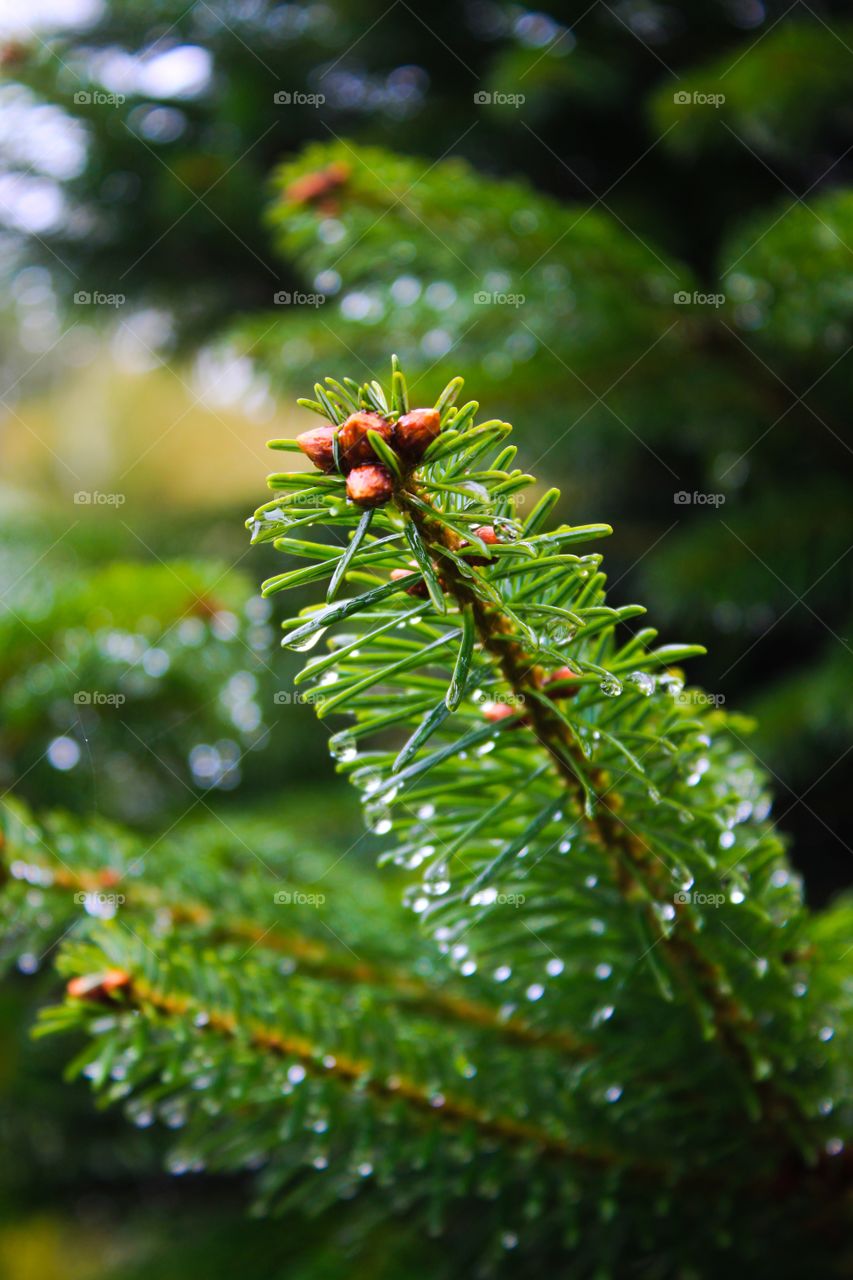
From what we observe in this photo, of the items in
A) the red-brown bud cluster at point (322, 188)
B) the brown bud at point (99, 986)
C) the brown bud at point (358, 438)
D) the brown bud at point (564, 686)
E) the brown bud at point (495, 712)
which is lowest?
the brown bud at point (99, 986)

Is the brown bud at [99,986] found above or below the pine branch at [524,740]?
below

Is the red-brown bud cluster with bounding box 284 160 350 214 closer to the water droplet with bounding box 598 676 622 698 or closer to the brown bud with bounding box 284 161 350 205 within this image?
the brown bud with bounding box 284 161 350 205

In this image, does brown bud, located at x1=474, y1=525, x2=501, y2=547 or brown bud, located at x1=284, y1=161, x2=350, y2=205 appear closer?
brown bud, located at x1=474, y1=525, x2=501, y2=547

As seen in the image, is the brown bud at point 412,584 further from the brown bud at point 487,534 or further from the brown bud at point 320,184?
the brown bud at point 320,184

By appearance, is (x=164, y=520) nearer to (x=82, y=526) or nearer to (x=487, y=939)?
(x=82, y=526)

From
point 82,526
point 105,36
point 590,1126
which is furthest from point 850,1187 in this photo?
point 105,36

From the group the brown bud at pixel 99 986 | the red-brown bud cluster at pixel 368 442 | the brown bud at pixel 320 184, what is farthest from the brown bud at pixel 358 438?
the brown bud at pixel 320 184

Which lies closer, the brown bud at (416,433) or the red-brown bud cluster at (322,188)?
the brown bud at (416,433)

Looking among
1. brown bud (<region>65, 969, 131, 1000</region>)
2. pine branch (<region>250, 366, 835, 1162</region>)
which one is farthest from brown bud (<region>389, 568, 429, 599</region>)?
brown bud (<region>65, 969, 131, 1000</region>)
